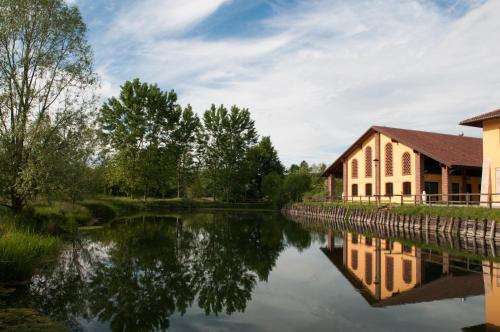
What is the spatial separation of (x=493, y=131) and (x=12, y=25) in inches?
1090

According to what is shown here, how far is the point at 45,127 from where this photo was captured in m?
18.1

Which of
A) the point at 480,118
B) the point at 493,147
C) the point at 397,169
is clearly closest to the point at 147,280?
the point at 480,118

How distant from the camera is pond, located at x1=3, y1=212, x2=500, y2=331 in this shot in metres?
8.42

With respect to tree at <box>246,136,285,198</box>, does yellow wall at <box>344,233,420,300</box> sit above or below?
below

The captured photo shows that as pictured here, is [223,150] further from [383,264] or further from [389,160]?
[383,264]

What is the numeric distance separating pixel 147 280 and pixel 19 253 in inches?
134

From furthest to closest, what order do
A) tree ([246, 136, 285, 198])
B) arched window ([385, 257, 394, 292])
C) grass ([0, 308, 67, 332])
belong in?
tree ([246, 136, 285, 198]) → arched window ([385, 257, 394, 292]) → grass ([0, 308, 67, 332])

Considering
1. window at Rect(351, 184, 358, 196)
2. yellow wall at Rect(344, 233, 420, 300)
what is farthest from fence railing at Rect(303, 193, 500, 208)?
yellow wall at Rect(344, 233, 420, 300)

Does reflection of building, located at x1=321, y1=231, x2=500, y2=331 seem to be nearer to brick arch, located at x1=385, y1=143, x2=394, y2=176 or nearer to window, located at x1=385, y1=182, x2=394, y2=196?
window, located at x1=385, y1=182, x2=394, y2=196

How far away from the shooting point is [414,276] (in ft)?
42.3

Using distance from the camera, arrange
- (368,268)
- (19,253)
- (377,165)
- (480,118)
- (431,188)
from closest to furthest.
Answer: (19,253)
(368,268)
(480,118)
(431,188)
(377,165)

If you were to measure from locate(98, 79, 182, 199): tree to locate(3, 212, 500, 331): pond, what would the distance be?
132 ft

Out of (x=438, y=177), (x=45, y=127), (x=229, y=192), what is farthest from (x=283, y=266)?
(x=229, y=192)

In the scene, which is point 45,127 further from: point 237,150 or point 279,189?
point 237,150
